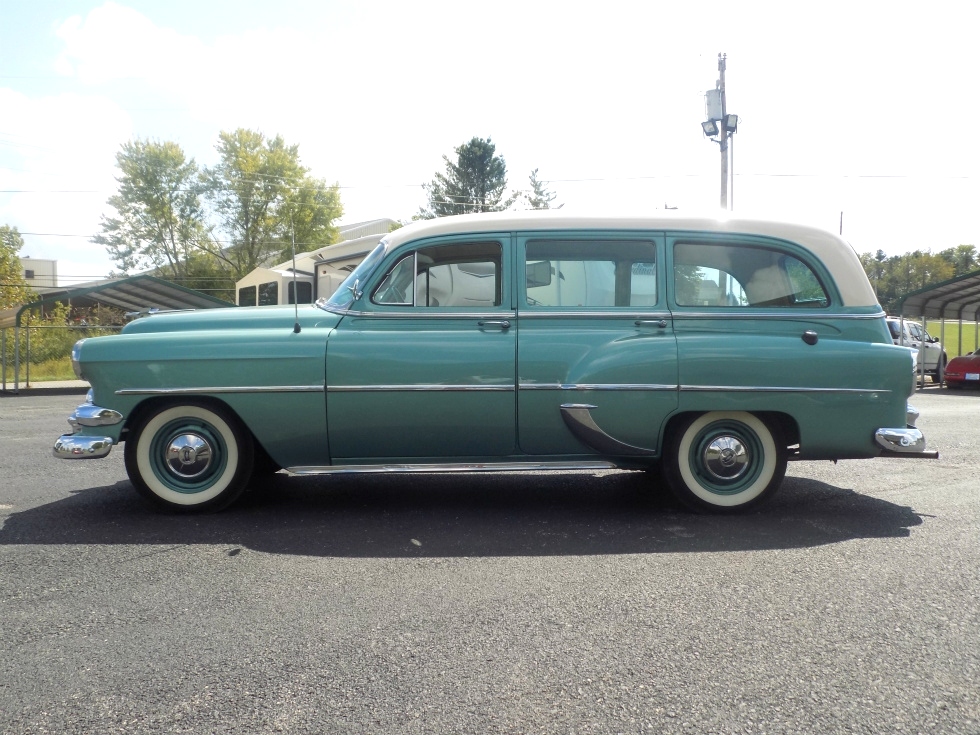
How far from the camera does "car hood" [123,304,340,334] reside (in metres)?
5.66

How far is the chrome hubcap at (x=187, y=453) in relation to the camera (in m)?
5.46

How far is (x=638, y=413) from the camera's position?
544 centimetres

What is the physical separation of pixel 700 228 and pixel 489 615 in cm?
325

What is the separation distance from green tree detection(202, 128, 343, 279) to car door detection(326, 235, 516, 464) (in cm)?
5505

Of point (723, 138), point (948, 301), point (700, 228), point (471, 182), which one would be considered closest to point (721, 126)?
point (723, 138)

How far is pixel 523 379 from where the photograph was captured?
5430 millimetres

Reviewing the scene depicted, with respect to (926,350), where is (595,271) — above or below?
above

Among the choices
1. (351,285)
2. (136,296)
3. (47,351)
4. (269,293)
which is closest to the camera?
(351,285)

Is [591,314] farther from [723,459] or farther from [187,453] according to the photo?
[187,453]

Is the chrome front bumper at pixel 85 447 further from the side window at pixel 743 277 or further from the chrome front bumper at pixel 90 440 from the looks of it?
the side window at pixel 743 277

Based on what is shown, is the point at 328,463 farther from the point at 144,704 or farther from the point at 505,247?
the point at 144,704

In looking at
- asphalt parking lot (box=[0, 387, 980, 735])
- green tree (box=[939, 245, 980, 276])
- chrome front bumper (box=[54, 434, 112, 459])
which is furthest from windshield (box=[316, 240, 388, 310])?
green tree (box=[939, 245, 980, 276])

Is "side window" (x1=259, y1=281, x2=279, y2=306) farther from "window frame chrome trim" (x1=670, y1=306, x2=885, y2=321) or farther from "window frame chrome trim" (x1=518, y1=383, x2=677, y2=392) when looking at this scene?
"window frame chrome trim" (x1=670, y1=306, x2=885, y2=321)

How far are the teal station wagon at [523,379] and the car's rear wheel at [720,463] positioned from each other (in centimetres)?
1
